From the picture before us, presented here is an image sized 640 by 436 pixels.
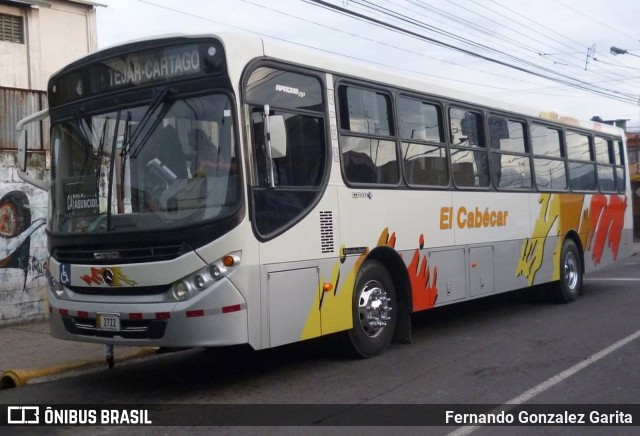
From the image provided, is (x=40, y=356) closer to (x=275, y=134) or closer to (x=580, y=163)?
(x=275, y=134)

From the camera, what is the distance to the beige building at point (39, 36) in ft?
59.6

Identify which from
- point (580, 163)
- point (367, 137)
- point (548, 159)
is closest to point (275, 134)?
point (367, 137)

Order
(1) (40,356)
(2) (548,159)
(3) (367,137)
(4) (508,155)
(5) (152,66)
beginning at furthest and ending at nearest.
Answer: (2) (548,159) → (4) (508,155) → (1) (40,356) → (3) (367,137) → (5) (152,66)

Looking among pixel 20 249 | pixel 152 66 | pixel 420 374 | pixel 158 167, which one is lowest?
pixel 420 374

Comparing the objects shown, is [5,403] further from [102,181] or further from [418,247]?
[418,247]

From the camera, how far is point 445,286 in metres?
9.68

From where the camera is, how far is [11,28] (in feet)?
59.9

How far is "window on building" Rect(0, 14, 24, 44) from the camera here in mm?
18083

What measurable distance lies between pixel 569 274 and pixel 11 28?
13.8 m

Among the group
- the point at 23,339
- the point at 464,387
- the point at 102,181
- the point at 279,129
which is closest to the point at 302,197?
the point at 279,129

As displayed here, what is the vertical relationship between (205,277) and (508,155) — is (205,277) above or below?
below

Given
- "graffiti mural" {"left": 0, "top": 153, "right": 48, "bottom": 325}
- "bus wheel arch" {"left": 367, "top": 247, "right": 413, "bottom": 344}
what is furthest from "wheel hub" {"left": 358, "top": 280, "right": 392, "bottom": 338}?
"graffiti mural" {"left": 0, "top": 153, "right": 48, "bottom": 325}

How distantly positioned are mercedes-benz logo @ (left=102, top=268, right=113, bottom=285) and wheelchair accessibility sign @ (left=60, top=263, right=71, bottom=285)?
22.4 inches

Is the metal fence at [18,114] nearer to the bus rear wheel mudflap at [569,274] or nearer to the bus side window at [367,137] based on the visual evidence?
the bus side window at [367,137]
